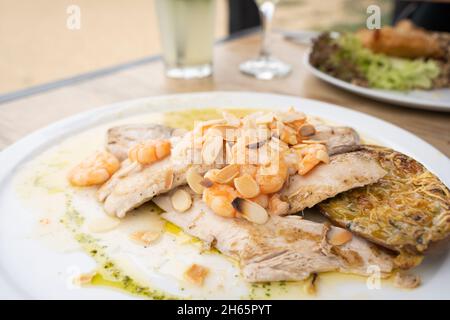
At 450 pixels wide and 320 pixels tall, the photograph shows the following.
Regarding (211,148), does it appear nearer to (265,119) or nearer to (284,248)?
(265,119)

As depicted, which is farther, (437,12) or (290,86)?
(437,12)

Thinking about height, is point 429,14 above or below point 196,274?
above

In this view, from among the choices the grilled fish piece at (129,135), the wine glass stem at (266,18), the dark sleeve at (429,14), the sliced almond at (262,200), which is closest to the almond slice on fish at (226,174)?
the sliced almond at (262,200)

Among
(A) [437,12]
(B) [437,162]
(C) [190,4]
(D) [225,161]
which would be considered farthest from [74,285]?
(A) [437,12]

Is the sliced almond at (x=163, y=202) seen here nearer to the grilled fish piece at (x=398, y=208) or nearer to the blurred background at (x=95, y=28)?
the grilled fish piece at (x=398, y=208)

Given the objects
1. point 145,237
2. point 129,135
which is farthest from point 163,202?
point 129,135
